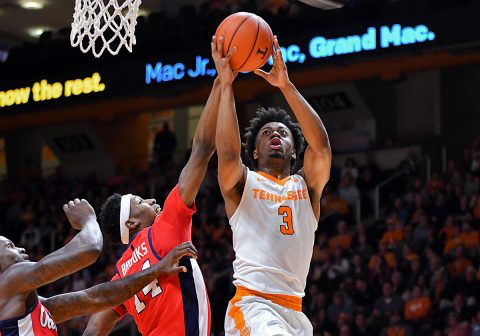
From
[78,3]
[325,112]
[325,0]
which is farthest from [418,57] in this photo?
[78,3]

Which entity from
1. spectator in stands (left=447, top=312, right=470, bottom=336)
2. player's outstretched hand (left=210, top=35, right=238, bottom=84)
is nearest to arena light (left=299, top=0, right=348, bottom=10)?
player's outstretched hand (left=210, top=35, right=238, bottom=84)

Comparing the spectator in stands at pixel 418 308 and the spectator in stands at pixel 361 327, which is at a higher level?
the spectator in stands at pixel 418 308

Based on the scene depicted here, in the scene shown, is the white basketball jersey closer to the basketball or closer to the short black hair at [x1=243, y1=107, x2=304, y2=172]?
the short black hair at [x1=243, y1=107, x2=304, y2=172]

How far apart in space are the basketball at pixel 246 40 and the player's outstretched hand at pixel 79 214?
47.1 inches

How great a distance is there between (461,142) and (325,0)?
8872 millimetres

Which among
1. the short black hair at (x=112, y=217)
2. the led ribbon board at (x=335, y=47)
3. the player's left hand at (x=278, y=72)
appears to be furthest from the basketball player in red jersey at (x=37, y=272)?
the led ribbon board at (x=335, y=47)

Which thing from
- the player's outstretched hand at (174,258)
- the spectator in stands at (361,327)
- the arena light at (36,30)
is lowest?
the spectator in stands at (361,327)

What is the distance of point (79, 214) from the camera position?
4512 millimetres

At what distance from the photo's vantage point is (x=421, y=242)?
12633mm

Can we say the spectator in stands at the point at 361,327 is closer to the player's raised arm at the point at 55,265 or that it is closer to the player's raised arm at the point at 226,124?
the player's raised arm at the point at 226,124

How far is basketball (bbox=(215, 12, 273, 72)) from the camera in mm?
5148

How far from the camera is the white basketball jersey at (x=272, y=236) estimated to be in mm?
5145

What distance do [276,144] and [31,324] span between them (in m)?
1.71

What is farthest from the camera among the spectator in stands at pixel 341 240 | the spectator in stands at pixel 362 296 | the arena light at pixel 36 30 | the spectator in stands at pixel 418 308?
the arena light at pixel 36 30
